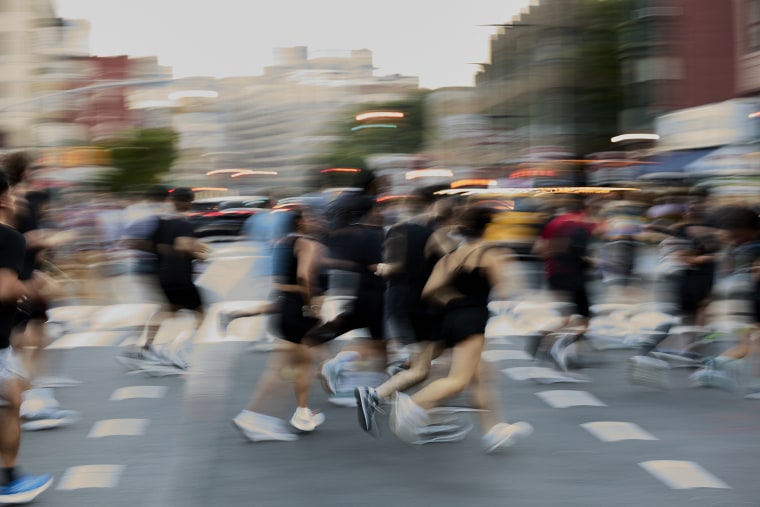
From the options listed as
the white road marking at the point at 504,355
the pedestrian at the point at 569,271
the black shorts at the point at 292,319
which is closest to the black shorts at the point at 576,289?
the pedestrian at the point at 569,271

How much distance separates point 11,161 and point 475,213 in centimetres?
351

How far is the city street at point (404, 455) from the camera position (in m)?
6.57

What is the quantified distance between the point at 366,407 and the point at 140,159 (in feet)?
266

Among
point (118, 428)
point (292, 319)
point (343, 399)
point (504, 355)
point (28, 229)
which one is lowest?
point (504, 355)

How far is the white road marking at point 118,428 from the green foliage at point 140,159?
77952mm

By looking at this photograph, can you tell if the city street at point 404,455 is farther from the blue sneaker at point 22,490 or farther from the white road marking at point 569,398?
the blue sneaker at point 22,490

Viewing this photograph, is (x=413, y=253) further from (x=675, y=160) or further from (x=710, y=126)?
(x=675, y=160)

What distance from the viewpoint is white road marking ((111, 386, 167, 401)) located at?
33.8ft

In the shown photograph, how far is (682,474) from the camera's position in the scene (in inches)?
274

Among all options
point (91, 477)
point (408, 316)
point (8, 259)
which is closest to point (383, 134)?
point (408, 316)

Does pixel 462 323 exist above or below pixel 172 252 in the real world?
below

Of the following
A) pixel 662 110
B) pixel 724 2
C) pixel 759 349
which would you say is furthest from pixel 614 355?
pixel 662 110

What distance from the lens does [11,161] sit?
8.73 metres

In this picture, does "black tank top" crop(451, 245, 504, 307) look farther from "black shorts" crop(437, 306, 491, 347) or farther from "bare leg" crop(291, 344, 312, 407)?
"bare leg" crop(291, 344, 312, 407)
